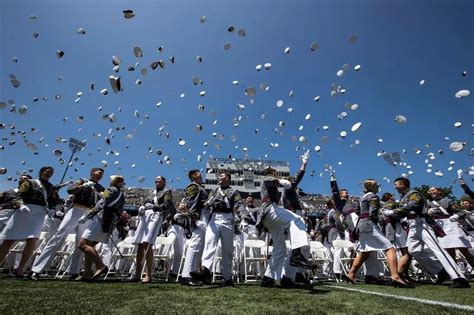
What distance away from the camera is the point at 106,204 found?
6.45 meters

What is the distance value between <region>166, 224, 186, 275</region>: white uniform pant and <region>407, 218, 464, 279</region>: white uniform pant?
6.00m

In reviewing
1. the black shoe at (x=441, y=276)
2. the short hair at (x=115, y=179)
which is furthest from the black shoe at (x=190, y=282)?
the black shoe at (x=441, y=276)

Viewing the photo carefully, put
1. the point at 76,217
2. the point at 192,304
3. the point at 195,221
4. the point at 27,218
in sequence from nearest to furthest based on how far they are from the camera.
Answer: the point at 192,304 → the point at 195,221 → the point at 27,218 → the point at 76,217

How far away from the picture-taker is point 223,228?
5.84 meters

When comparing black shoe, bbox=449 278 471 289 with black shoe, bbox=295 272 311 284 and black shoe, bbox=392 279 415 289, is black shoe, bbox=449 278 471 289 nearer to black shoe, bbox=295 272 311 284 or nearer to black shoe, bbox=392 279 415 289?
black shoe, bbox=392 279 415 289

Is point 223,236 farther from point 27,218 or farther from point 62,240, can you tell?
point 27,218

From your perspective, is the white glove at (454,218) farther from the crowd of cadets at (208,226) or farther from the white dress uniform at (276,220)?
the white dress uniform at (276,220)

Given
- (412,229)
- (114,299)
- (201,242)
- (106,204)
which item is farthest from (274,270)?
(106,204)

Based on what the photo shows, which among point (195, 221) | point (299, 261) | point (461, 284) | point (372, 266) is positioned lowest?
point (461, 284)

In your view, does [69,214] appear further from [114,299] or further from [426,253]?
[426,253]

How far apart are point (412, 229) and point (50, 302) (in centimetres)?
706

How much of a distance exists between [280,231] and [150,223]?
308 cm

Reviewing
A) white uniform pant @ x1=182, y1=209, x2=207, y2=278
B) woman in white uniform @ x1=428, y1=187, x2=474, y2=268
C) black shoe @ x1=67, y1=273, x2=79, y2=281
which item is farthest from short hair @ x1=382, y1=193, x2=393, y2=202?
black shoe @ x1=67, y1=273, x2=79, y2=281

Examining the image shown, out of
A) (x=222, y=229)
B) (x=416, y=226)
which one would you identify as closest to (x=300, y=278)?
(x=222, y=229)
